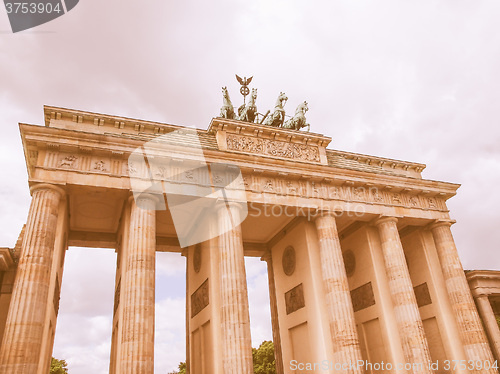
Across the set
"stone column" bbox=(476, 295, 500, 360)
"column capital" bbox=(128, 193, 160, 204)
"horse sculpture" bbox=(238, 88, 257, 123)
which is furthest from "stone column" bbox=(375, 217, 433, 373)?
Answer: "column capital" bbox=(128, 193, 160, 204)

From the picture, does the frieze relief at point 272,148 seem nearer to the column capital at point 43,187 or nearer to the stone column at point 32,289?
the column capital at point 43,187

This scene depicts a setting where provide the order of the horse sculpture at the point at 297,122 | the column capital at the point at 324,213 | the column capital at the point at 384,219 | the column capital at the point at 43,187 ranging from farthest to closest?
1. the horse sculpture at the point at 297,122
2. the column capital at the point at 384,219
3. the column capital at the point at 324,213
4. the column capital at the point at 43,187

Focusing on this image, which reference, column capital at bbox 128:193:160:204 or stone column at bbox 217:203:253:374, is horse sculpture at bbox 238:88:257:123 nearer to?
stone column at bbox 217:203:253:374

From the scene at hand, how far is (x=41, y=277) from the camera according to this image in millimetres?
14805

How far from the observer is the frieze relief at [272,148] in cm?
2151

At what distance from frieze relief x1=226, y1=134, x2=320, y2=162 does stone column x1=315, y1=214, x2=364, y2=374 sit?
3812mm

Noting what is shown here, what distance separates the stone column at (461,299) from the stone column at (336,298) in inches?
279

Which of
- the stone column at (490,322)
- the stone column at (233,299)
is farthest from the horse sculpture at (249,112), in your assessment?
the stone column at (490,322)

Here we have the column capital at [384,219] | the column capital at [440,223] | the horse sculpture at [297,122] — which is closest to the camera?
the column capital at [384,219]

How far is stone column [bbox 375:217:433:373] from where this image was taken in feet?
64.0

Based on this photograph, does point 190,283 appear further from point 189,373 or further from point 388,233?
point 388,233

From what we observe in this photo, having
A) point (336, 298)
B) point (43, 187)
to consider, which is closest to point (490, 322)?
point (336, 298)

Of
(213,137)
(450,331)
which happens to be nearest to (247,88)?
(213,137)

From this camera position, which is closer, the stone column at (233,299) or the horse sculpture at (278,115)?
the stone column at (233,299)
